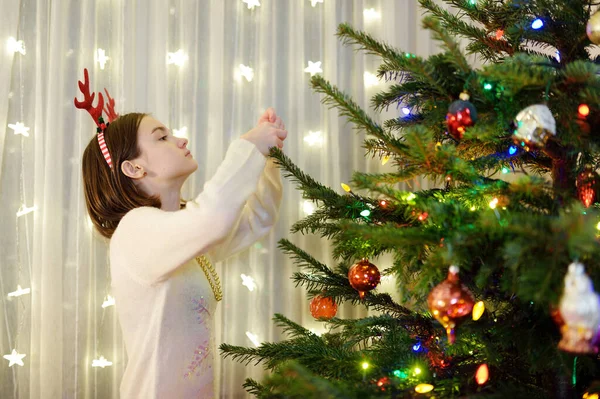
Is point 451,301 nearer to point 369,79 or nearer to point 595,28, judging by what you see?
point 595,28

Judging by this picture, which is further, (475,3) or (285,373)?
(475,3)

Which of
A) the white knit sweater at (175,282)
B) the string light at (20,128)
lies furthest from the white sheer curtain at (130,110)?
the white knit sweater at (175,282)

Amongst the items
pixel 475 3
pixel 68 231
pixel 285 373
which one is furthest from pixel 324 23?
pixel 285 373

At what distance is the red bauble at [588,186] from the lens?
2.32ft

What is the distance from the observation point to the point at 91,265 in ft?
4.88

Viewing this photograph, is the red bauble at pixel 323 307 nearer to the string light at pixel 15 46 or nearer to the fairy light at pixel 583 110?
the fairy light at pixel 583 110

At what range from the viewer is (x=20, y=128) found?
4.85 ft

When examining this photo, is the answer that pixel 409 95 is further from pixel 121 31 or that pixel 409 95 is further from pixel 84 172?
pixel 121 31

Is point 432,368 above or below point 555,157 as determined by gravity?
below

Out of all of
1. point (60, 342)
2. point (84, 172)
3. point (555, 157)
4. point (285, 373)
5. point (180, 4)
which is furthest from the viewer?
point (180, 4)

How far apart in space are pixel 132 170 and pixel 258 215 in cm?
32

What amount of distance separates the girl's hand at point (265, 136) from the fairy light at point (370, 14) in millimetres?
718

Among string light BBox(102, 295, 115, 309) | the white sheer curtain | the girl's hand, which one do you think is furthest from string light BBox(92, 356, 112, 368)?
the girl's hand

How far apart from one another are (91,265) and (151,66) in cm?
59
